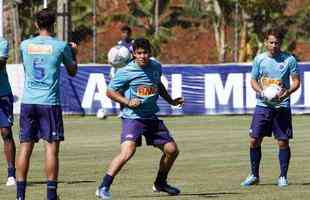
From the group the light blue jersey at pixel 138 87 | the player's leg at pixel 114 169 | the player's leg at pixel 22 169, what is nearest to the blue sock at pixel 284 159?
the light blue jersey at pixel 138 87

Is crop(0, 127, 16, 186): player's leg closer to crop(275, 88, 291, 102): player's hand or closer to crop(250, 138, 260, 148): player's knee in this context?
crop(250, 138, 260, 148): player's knee

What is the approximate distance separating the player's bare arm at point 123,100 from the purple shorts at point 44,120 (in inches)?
36.2

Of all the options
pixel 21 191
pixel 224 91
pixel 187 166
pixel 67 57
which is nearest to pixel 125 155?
pixel 21 191

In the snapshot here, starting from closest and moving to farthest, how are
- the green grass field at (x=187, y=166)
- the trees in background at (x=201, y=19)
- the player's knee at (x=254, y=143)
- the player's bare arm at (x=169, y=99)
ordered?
the player's bare arm at (x=169, y=99) < the green grass field at (x=187, y=166) < the player's knee at (x=254, y=143) < the trees in background at (x=201, y=19)

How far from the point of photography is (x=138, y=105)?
1306 centimetres

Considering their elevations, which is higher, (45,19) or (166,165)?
(45,19)

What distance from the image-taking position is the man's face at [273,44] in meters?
14.6

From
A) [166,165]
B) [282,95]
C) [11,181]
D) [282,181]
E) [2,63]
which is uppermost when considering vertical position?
[2,63]

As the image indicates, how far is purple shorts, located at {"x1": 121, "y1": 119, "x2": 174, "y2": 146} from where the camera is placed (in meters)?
13.2

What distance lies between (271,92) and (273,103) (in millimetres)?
304

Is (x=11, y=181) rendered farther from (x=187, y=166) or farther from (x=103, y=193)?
(x=187, y=166)

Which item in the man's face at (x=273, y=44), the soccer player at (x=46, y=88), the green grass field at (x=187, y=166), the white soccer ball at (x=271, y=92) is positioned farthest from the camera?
the man's face at (x=273, y=44)

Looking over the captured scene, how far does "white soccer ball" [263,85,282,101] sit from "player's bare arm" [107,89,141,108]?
6.97ft

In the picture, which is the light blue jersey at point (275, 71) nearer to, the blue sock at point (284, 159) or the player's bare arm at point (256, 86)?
the player's bare arm at point (256, 86)
